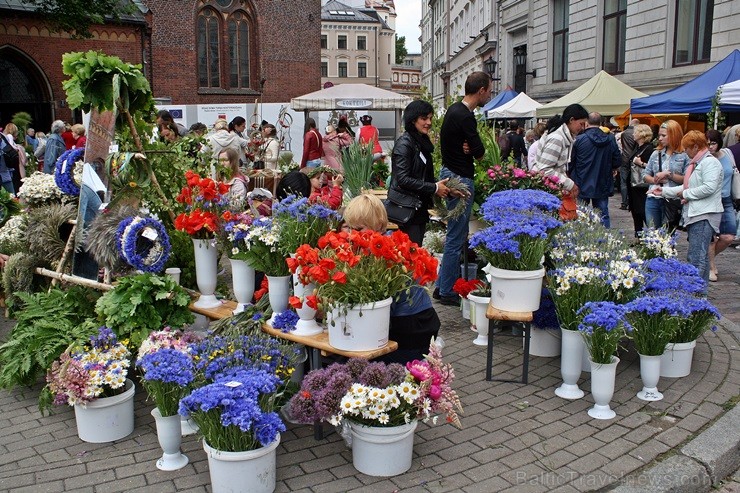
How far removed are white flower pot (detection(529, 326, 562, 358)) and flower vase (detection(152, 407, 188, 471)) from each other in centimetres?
290

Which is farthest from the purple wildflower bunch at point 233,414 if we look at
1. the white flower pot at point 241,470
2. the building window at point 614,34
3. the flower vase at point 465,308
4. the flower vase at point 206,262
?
the building window at point 614,34

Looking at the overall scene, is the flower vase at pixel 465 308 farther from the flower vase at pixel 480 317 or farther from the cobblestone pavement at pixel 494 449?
the cobblestone pavement at pixel 494 449

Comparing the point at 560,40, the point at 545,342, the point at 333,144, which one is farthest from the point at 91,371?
the point at 560,40

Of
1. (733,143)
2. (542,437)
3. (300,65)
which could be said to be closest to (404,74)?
(300,65)

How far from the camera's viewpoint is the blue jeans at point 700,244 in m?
6.74

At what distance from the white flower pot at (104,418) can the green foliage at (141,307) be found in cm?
46

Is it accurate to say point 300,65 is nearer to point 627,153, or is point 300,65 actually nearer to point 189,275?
point 627,153

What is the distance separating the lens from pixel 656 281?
5.05m

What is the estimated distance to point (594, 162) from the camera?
27.9ft

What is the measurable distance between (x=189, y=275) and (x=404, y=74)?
10399 cm

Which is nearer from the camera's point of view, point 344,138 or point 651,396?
point 651,396

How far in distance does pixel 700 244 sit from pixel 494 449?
4023mm

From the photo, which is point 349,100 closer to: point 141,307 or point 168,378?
point 141,307

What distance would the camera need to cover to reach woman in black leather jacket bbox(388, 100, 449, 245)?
236 inches
